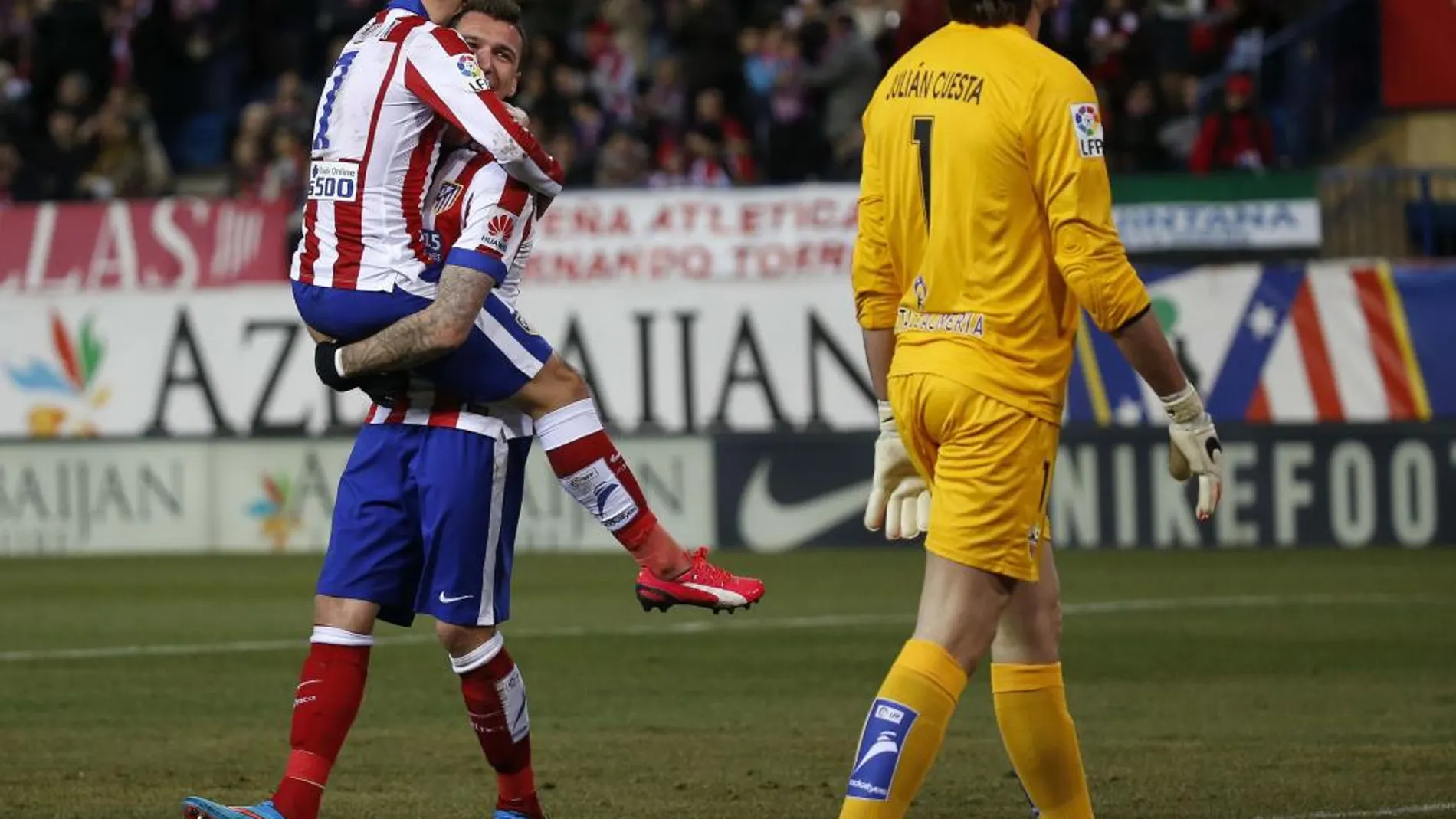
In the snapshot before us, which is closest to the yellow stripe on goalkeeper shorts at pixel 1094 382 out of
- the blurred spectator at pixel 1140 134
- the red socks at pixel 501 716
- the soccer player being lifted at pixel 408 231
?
the blurred spectator at pixel 1140 134

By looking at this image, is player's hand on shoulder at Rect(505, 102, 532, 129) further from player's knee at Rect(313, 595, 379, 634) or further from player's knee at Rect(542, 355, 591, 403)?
player's knee at Rect(313, 595, 379, 634)

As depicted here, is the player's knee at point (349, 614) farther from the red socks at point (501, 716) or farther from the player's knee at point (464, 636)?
the red socks at point (501, 716)

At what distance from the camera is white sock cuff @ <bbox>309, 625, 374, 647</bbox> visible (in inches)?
259

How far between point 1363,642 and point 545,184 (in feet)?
23.8

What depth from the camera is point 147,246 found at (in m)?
21.2

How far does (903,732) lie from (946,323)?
96cm

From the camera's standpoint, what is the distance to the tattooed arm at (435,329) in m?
6.45

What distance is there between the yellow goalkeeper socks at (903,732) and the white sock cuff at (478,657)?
143cm

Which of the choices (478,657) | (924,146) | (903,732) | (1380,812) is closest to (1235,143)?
(1380,812)

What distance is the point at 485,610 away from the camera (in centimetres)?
675

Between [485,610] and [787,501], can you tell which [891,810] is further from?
[787,501]

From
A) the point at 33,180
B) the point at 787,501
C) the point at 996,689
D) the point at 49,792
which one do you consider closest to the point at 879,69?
the point at 787,501

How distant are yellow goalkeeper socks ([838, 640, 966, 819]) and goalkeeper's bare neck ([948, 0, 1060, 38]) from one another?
1459 millimetres

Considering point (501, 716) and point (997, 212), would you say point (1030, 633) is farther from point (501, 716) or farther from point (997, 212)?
point (501, 716)
